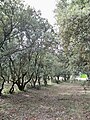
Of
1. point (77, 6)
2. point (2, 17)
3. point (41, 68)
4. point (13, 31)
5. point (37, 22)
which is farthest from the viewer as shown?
point (41, 68)

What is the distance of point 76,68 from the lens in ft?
67.8

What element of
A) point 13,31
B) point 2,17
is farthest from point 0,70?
point 2,17

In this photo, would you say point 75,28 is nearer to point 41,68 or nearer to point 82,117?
point 82,117

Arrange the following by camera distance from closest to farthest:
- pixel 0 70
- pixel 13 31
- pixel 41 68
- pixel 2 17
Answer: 1. pixel 2 17
2. pixel 13 31
3. pixel 0 70
4. pixel 41 68

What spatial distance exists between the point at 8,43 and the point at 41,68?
15.9 metres

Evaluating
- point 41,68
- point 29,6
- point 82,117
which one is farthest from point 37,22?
point 41,68

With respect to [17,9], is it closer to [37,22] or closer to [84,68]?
[37,22]

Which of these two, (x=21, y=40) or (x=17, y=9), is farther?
(x=21, y=40)

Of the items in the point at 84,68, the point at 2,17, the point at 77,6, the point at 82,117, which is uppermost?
the point at 2,17

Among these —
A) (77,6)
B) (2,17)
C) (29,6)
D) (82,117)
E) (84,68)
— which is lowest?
(82,117)

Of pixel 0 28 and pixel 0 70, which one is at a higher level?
pixel 0 28

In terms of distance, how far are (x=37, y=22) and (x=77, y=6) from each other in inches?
364

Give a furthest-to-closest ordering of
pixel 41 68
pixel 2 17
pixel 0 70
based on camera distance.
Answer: pixel 41 68, pixel 0 70, pixel 2 17

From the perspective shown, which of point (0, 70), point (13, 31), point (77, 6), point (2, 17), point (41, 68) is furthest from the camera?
point (41, 68)
